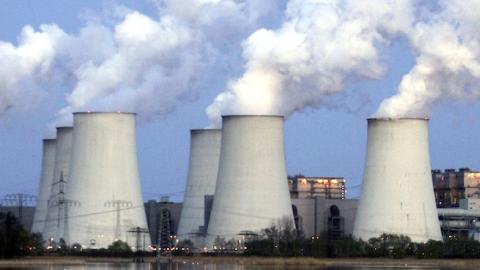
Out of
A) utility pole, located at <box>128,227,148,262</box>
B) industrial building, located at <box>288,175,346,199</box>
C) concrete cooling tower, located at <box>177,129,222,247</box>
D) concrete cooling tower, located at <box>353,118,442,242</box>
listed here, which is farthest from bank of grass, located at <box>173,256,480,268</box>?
industrial building, located at <box>288,175,346,199</box>

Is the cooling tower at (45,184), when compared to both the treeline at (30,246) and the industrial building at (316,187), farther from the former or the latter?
the industrial building at (316,187)

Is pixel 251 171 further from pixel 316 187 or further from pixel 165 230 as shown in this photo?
pixel 316 187

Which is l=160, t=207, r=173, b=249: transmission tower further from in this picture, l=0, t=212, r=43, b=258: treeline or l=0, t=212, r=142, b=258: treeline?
l=0, t=212, r=43, b=258: treeline

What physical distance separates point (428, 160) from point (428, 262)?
4.41m

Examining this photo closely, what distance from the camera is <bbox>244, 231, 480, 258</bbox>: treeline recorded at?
174ft

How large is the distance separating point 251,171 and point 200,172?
1043 cm

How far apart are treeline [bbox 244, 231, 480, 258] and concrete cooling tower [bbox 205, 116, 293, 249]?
3.10 m

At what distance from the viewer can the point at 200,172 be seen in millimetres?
60250

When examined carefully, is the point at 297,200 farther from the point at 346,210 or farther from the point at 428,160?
the point at 428,160

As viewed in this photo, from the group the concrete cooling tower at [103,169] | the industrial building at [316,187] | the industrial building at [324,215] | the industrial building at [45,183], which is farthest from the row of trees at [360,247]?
the industrial building at [316,187]

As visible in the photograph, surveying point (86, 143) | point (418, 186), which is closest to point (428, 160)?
point (418, 186)

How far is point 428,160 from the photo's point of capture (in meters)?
50.6

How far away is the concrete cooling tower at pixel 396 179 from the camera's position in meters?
49.6

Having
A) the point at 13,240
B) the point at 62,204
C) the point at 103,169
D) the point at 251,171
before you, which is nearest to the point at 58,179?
the point at 62,204
